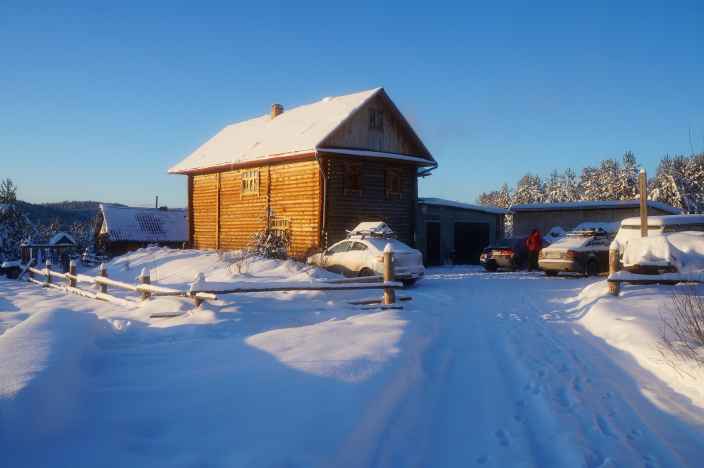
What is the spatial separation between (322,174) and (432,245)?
26.4ft

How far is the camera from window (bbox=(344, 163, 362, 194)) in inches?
811

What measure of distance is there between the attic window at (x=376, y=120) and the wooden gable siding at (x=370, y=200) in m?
1.38

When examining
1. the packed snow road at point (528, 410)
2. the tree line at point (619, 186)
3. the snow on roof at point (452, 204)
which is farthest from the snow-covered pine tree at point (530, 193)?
the packed snow road at point (528, 410)

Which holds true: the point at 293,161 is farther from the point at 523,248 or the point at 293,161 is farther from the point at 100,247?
the point at 100,247

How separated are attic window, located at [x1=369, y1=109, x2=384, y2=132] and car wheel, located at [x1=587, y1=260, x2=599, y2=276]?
9.45 metres

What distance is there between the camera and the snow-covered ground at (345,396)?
3535 mm

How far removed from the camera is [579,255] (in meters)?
18.0

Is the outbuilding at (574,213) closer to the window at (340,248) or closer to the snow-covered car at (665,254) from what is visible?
the snow-covered car at (665,254)

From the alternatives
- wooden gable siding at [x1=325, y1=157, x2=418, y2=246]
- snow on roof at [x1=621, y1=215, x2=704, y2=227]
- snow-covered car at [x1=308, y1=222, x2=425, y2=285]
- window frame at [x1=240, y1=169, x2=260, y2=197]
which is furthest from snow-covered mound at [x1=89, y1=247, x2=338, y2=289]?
snow on roof at [x1=621, y1=215, x2=704, y2=227]

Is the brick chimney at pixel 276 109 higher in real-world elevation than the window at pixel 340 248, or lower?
higher

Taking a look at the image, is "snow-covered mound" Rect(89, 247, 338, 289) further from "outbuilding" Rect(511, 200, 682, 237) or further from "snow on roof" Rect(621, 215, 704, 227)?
"outbuilding" Rect(511, 200, 682, 237)

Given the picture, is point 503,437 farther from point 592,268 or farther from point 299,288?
point 592,268

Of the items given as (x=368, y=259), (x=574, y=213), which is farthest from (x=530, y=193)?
(x=368, y=259)

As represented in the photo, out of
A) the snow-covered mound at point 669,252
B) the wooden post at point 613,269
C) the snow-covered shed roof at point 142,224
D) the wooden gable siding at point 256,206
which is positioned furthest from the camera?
the snow-covered shed roof at point 142,224
